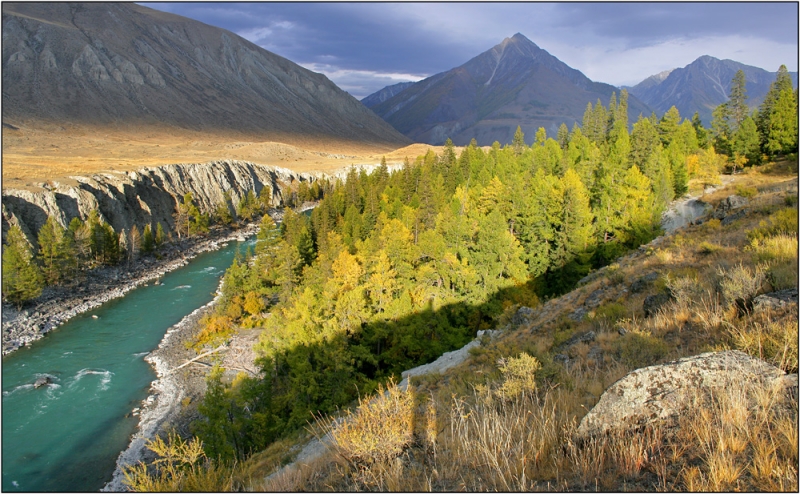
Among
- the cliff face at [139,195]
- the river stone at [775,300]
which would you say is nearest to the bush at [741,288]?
the river stone at [775,300]

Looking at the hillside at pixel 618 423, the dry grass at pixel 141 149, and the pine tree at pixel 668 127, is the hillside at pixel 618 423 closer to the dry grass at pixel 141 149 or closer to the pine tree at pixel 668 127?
the pine tree at pixel 668 127

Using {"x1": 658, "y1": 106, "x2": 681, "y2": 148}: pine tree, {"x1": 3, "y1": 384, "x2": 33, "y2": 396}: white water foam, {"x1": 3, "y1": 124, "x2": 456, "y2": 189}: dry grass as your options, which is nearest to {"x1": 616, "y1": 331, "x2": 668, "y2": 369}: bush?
{"x1": 3, "y1": 384, "x2": 33, "y2": 396}: white water foam

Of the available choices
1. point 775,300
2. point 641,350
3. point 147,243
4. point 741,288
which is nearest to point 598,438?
point 641,350

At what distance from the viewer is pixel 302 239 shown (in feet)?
164

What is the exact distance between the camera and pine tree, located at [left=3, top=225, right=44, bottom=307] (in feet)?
122

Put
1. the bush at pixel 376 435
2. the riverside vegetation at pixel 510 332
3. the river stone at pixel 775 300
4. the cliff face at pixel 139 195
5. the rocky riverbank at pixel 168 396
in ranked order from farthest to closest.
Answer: the cliff face at pixel 139 195 < the rocky riverbank at pixel 168 396 < the river stone at pixel 775 300 < the bush at pixel 376 435 < the riverside vegetation at pixel 510 332

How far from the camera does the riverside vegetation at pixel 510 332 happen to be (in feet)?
14.7

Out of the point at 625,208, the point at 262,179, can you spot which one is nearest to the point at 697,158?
the point at 625,208

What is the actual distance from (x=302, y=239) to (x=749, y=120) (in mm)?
62874

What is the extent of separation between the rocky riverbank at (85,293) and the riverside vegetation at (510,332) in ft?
43.1

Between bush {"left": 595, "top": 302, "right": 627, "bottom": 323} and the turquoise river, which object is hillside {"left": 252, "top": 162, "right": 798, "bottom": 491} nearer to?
bush {"left": 595, "top": 302, "right": 627, "bottom": 323}

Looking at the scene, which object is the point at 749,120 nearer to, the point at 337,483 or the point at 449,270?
the point at 449,270

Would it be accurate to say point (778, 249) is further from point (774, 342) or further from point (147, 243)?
point (147, 243)

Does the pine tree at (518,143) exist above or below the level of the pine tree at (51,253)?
above
